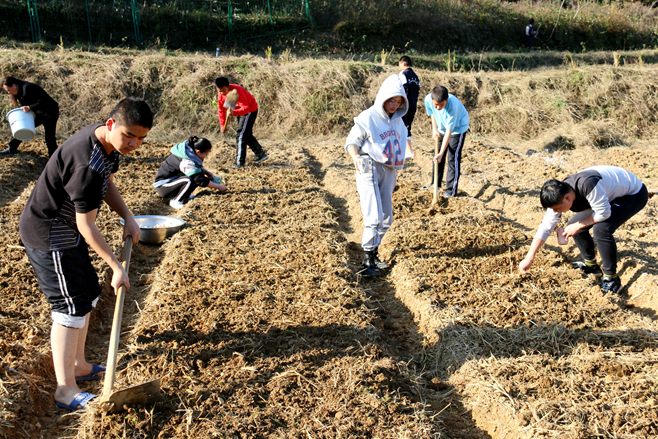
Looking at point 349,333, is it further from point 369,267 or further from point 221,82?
point 221,82

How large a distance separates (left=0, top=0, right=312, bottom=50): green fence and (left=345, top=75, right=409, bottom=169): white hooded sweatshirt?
15803 mm

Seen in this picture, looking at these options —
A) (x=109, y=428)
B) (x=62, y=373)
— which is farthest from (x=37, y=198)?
(x=109, y=428)

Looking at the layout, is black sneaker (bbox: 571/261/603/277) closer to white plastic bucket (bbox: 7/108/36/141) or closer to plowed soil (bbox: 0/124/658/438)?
plowed soil (bbox: 0/124/658/438)

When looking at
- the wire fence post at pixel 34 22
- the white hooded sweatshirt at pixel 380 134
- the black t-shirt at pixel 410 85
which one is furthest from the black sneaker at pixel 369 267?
the wire fence post at pixel 34 22

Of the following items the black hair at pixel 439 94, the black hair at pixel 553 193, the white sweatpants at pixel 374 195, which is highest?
the black hair at pixel 439 94

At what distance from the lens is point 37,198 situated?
2.64 metres

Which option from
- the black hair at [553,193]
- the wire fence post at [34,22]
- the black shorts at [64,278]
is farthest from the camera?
the wire fence post at [34,22]

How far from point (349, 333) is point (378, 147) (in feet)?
6.02

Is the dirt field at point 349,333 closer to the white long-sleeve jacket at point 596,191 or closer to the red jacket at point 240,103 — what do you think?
the white long-sleeve jacket at point 596,191

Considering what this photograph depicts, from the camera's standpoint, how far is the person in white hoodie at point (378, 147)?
450 centimetres

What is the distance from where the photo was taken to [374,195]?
182 inches

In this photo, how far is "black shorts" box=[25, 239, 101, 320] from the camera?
2.65 m

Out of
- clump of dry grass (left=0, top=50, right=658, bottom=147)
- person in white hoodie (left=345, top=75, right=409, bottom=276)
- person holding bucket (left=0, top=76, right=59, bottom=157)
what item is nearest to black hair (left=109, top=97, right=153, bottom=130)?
person in white hoodie (left=345, top=75, right=409, bottom=276)

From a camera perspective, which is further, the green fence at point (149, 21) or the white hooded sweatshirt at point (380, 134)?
the green fence at point (149, 21)
